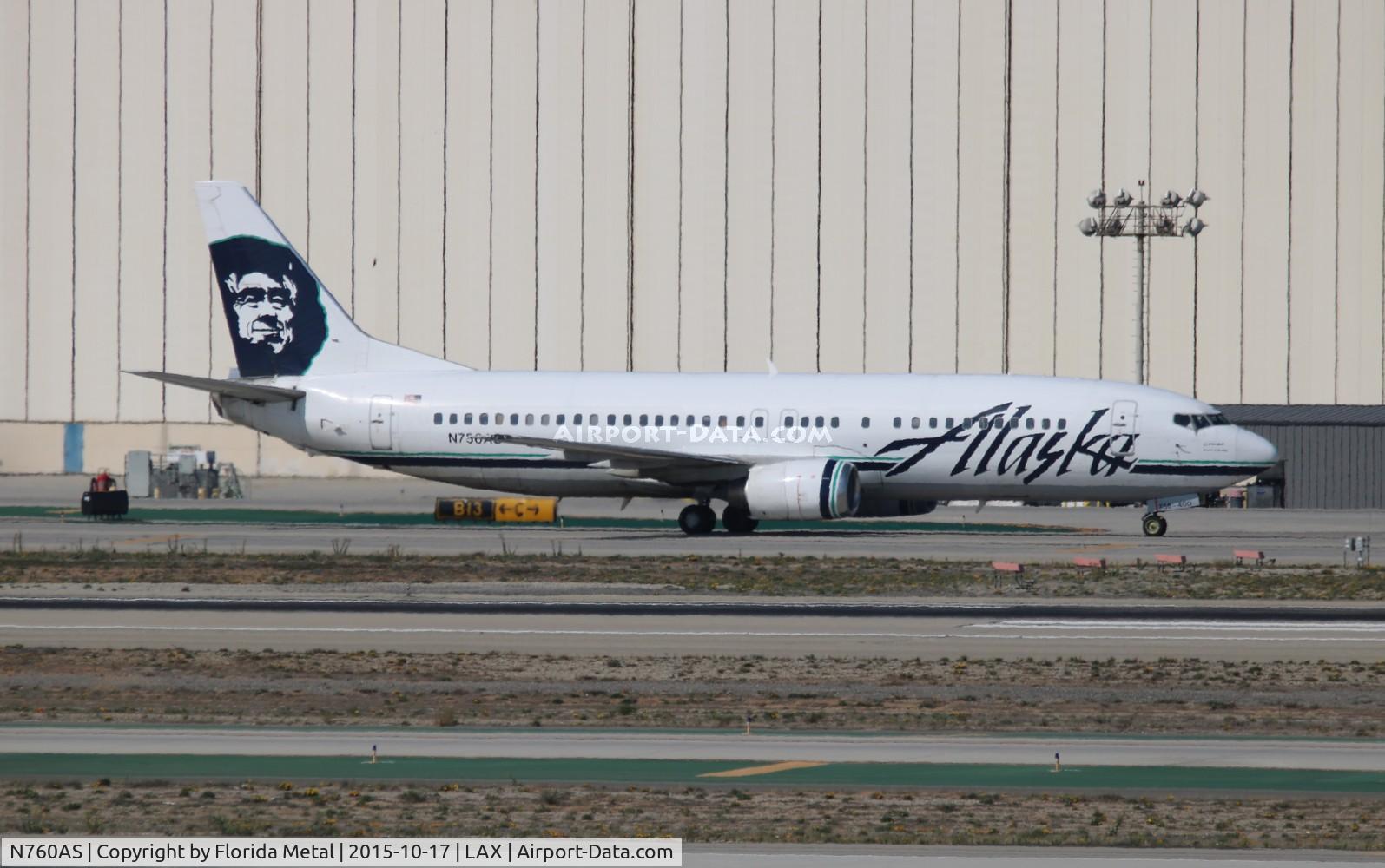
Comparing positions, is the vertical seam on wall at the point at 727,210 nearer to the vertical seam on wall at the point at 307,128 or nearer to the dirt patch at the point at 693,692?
the vertical seam on wall at the point at 307,128

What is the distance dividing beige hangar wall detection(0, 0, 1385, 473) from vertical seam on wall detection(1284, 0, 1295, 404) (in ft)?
0.44

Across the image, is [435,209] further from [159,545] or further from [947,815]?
[947,815]

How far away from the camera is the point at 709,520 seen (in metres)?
49.3

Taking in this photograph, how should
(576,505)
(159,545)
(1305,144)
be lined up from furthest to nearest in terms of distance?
(1305,144) → (576,505) → (159,545)

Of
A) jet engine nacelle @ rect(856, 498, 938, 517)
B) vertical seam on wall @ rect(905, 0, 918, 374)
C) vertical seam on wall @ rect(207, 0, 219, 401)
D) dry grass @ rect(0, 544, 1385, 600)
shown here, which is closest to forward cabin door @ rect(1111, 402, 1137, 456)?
jet engine nacelle @ rect(856, 498, 938, 517)

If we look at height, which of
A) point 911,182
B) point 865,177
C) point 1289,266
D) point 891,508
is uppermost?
point 865,177

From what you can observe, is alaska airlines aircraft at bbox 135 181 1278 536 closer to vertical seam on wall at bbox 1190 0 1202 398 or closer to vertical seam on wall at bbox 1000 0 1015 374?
vertical seam on wall at bbox 1000 0 1015 374

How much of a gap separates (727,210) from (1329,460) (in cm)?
2754

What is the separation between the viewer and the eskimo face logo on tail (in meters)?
52.8

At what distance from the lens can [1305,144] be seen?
76.4 meters

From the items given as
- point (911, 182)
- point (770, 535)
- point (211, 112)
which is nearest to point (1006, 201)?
point (911, 182)

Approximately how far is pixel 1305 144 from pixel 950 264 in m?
16.0

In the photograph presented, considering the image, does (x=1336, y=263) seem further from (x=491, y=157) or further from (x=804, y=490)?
(x=804, y=490)

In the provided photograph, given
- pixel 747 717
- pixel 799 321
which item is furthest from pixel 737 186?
pixel 747 717
